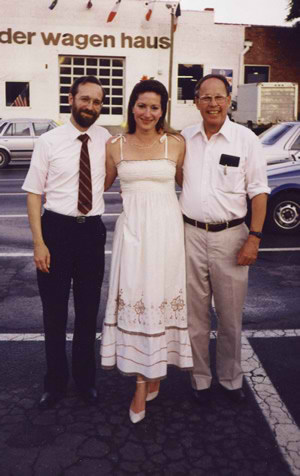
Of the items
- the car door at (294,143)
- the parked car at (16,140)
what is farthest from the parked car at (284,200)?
the parked car at (16,140)

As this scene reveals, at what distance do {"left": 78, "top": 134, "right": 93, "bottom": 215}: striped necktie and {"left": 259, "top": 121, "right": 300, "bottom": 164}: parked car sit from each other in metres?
6.80

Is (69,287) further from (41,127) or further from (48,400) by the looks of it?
(41,127)

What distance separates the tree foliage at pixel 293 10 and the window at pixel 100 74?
773cm

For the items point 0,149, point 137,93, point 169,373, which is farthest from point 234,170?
point 0,149

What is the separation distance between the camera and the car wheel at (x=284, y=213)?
354 inches

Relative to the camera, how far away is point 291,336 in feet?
16.3

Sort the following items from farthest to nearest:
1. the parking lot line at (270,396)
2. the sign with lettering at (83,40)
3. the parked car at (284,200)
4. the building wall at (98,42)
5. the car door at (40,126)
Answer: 1. the building wall at (98,42)
2. the sign with lettering at (83,40)
3. the car door at (40,126)
4. the parked car at (284,200)
5. the parking lot line at (270,396)

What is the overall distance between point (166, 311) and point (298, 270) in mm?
3930

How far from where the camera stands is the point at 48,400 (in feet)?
12.0

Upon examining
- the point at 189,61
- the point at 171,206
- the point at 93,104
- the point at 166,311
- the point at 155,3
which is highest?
the point at 155,3

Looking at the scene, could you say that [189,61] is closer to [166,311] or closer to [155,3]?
[155,3]

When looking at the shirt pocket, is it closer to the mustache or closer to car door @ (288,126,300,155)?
the mustache

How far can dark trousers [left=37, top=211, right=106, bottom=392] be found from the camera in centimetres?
357

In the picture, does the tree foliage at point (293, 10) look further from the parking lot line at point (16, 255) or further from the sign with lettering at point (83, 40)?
the parking lot line at point (16, 255)
